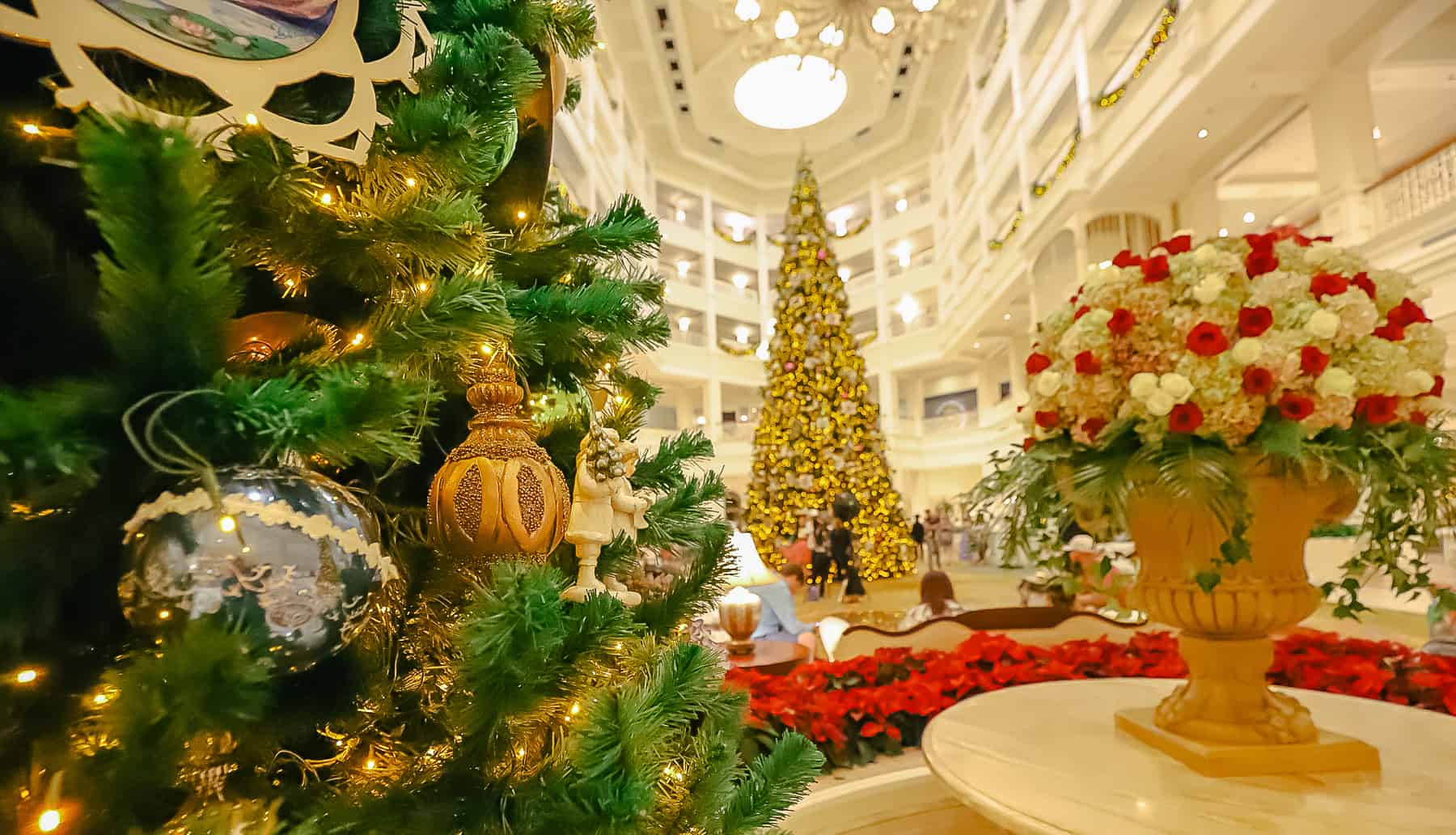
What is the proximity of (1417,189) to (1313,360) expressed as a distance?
8.33 m

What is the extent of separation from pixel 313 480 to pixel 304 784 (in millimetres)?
358

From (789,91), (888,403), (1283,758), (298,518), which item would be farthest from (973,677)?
(888,403)

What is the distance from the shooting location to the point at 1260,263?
4.42 feet

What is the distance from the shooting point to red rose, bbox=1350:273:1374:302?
1319 millimetres

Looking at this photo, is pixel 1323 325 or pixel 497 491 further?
pixel 1323 325

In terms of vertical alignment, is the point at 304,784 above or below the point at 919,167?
below

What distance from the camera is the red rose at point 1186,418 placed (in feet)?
4.10

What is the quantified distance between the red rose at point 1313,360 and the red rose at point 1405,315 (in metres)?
0.22

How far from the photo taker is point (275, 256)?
2.37 ft

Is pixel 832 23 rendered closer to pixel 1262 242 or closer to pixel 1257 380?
pixel 1262 242

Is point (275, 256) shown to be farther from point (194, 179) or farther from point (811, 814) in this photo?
point (811, 814)

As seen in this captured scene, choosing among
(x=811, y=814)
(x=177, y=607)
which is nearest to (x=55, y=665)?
(x=177, y=607)

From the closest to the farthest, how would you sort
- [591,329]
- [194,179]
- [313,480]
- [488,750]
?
[194,179]
[313,480]
[488,750]
[591,329]

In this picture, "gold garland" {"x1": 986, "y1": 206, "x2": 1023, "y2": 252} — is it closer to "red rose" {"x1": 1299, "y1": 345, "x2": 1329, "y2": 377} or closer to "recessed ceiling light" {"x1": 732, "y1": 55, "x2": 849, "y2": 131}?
"recessed ceiling light" {"x1": 732, "y1": 55, "x2": 849, "y2": 131}
